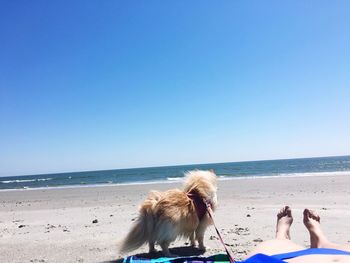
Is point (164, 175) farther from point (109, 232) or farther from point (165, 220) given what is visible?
point (165, 220)

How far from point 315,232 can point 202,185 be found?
1875mm

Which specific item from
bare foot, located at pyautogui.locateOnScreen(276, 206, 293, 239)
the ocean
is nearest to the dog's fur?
bare foot, located at pyautogui.locateOnScreen(276, 206, 293, 239)

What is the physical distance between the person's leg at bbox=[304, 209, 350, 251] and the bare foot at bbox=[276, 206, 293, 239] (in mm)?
203

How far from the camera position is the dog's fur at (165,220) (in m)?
4.51

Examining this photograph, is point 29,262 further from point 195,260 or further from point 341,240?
point 341,240

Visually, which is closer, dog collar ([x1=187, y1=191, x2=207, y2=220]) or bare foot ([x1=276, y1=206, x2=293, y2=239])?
bare foot ([x1=276, y1=206, x2=293, y2=239])

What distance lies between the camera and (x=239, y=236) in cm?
587

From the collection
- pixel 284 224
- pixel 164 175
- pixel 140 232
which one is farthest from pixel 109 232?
pixel 164 175

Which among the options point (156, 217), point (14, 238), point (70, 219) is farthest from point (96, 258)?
point (70, 219)

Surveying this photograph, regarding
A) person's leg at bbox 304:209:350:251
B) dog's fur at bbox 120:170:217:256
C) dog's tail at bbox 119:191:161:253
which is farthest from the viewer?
dog's tail at bbox 119:191:161:253

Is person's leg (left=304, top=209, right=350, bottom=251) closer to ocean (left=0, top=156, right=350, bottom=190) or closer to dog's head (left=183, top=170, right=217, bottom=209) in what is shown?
dog's head (left=183, top=170, right=217, bottom=209)

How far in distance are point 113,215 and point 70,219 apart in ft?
3.48

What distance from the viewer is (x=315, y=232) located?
3.40 m

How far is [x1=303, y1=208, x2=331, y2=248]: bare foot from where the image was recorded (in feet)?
10.1
